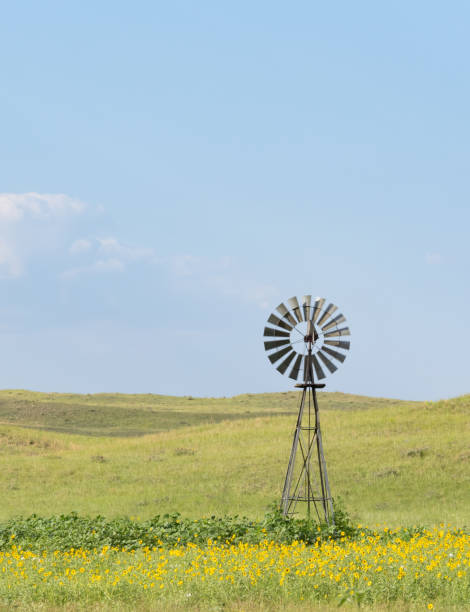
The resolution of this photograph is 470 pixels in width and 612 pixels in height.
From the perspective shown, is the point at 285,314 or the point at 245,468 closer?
the point at 285,314

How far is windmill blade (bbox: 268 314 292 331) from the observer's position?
2047 cm

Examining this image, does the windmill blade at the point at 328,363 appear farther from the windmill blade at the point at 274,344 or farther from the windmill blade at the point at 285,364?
the windmill blade at the point at 274,344

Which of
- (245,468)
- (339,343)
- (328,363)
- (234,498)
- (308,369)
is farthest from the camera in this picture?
(245,468)

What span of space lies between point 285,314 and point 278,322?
0.30 meters

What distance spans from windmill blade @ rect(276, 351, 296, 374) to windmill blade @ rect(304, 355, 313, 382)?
0.44 meters

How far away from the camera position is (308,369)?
19.9m

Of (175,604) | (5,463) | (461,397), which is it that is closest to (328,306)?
(175,604)

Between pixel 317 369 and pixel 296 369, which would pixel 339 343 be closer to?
pixel 317 369

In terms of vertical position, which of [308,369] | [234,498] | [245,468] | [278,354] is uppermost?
[278,354]

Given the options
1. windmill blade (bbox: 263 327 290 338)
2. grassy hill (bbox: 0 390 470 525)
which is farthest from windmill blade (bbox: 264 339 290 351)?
grassy hill (bbox: 0 390 470 525)

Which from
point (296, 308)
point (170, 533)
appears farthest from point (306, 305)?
point (170, 533)

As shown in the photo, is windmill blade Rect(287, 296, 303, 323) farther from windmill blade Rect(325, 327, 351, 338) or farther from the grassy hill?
the grassy hill

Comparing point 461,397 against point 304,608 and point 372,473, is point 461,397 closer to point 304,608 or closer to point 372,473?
point 372,473

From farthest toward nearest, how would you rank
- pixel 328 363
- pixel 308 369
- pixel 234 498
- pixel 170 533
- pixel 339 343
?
pixel 234 498 < pixel 339 343 < pixel 328 363 < pixel 308 369 < pixel 170 533
